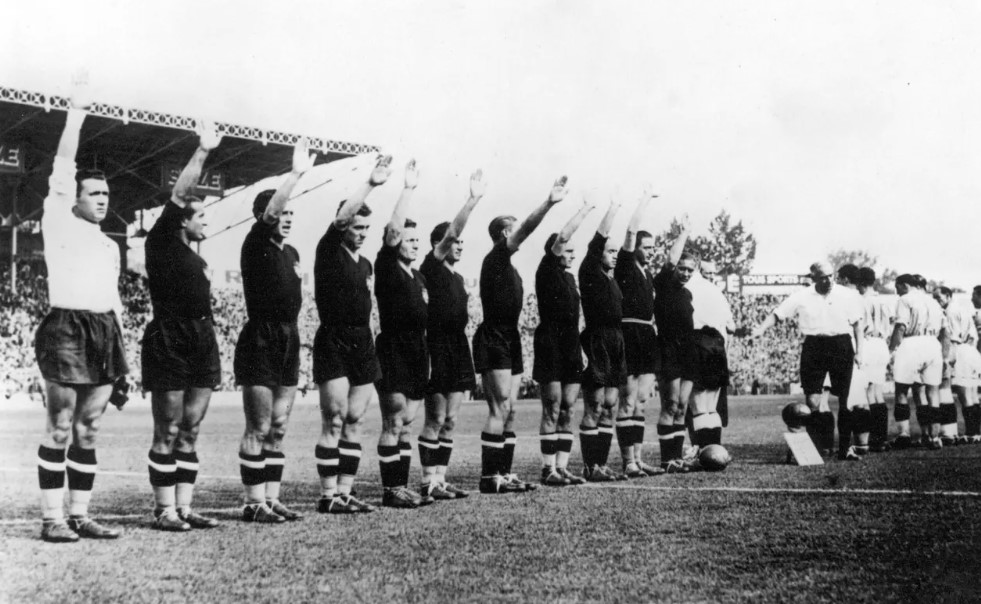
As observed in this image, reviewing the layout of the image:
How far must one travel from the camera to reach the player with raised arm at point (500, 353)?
25.4 ft

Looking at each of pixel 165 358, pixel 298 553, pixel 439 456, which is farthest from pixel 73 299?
pixel 439 456

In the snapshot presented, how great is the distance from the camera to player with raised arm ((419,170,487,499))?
743 cm

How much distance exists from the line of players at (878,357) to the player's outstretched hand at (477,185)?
4.48 meters

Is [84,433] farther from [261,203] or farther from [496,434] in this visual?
[496,434]

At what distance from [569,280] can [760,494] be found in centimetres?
243

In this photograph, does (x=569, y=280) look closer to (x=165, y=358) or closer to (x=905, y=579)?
(x=165, y=358)

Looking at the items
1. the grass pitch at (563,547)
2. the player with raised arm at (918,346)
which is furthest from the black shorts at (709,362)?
the player with raised arm at (918,346)

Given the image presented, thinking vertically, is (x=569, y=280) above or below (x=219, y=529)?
above

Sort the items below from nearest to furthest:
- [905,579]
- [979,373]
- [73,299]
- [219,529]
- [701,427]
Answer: [905,579]
[73,299]
[219,529]
[701,427]
[979,373]

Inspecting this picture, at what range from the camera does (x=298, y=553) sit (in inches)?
202

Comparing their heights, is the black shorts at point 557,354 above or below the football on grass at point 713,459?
above

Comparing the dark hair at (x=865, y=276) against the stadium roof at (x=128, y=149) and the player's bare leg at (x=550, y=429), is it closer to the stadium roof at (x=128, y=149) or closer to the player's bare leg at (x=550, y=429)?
the player's bare leg at (x=550, y=429)


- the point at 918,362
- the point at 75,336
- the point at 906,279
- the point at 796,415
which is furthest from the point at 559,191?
the point at 918,362

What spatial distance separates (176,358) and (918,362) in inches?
390
